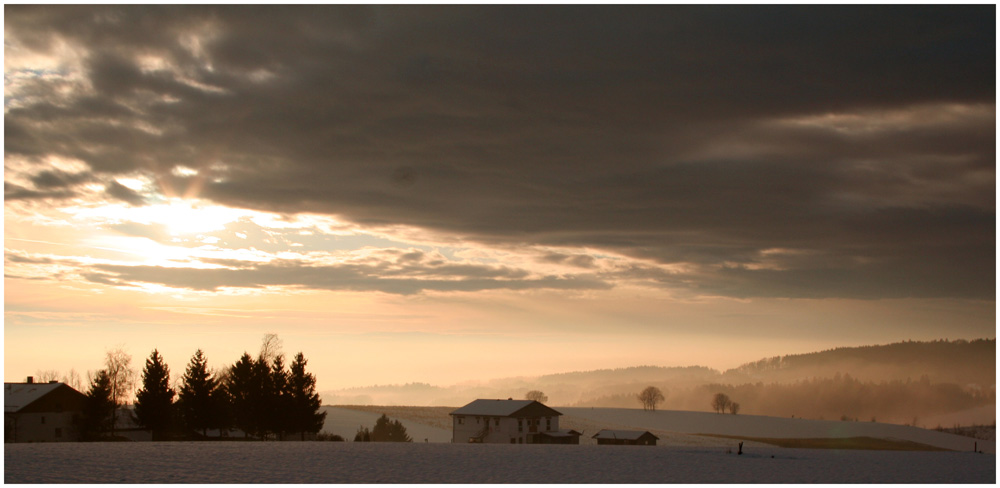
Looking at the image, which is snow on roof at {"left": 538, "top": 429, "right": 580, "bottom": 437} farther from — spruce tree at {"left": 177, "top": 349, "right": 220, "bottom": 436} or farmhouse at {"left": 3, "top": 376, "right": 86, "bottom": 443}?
farmhouse at {"left": 3, "top": 376, "right": 86, "bottom": 443}

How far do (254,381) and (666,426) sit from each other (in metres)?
78.5

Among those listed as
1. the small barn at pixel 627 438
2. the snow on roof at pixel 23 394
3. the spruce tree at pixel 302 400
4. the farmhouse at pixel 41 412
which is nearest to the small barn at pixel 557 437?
the small barn at pixel 627 438

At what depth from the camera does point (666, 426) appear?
12862cm

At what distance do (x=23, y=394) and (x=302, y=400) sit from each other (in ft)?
89.4

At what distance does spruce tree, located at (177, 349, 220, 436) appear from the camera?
68188 millimetres

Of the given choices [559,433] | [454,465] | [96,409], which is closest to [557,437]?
[559,433]

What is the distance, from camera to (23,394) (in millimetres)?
74125

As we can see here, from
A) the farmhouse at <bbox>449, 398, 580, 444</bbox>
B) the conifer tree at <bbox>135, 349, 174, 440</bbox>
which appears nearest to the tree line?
the conifer tree at <bbox>135, 349, 174, 440</bbox>

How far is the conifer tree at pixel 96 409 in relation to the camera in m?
70.5

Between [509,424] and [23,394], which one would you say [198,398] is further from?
[509,424]

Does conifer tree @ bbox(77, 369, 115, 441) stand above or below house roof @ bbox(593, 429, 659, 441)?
above

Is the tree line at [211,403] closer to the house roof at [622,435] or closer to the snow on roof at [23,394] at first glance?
the snow on roof at [23,394]

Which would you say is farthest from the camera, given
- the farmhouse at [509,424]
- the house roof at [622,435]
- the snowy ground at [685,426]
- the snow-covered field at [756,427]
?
the snow-covered field at [756,427]

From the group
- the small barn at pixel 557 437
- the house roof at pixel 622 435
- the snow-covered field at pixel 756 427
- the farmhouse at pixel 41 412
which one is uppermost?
the farmhouse at pixel 41 412
